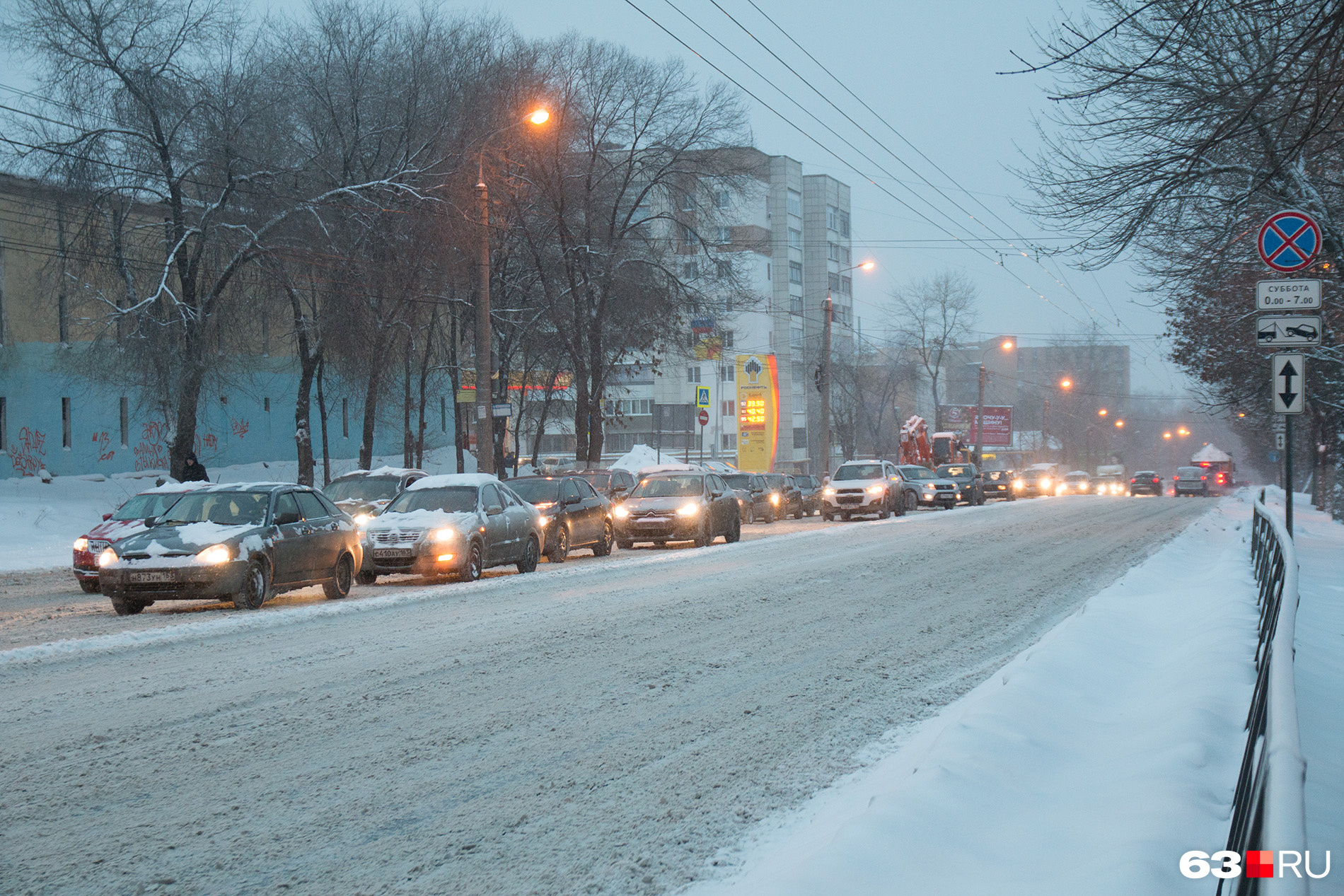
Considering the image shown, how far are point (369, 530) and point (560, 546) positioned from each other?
5.08 metres

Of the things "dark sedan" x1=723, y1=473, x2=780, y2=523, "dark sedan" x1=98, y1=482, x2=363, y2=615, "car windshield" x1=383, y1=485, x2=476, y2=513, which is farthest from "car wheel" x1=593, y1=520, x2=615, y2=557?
"dark sedan" x1=723, y1=473, x2=780, y2=523

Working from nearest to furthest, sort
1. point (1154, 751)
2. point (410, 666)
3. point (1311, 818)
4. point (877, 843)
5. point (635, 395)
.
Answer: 1. point (877, 843)
2. point (1311, 818)
3. point (1154, 751)
4. point (410, 666)
5. point (635, 395)

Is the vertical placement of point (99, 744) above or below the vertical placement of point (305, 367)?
below

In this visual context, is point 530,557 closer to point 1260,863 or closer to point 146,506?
point 146,506

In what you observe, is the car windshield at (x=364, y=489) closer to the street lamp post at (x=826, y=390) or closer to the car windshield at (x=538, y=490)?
the car windshield at (x=538, y=490)

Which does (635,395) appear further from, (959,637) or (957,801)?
(957,801)

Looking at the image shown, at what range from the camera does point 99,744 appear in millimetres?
7129

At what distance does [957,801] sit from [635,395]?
89785 mm

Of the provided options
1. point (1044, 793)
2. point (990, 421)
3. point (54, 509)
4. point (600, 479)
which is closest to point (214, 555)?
point (1044, 793)

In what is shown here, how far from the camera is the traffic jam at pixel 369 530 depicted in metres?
14.4

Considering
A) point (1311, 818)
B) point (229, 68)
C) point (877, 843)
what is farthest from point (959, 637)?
point (229, 68)

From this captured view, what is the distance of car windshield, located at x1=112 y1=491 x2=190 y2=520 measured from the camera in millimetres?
18250

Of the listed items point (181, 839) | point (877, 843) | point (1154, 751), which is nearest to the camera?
point (877, 843)

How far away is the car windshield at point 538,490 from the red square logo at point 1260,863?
68.4 ft
